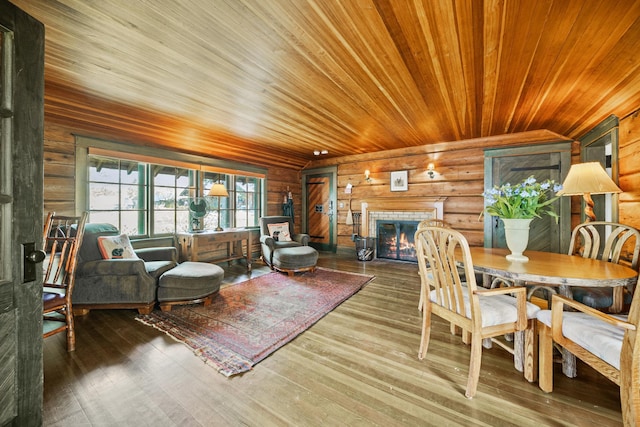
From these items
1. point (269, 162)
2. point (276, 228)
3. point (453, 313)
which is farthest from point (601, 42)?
point (269, 162)

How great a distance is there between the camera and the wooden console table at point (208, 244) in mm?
3662

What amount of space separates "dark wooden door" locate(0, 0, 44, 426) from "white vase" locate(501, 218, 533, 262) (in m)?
2.75

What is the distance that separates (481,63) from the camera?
1.97 metres

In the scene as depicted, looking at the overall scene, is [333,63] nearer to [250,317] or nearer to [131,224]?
[250,317]

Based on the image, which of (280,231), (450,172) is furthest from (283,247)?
(450,172)

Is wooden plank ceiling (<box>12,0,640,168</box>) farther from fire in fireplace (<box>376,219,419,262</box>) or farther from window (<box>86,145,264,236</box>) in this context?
fire in fireplace (<box>376,219,419,262</box>)

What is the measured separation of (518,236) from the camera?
1.91 m

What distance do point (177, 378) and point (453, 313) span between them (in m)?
1.83

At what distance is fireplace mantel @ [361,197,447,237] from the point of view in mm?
4527

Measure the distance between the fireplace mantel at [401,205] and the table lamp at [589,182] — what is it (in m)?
2.18

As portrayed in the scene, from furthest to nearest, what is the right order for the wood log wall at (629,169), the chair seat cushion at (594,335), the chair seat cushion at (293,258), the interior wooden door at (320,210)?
the interior wooden door at (320,210)
the chair seat cushion at (293,258)
the wood log wall at (629,169)
the chair seat cushion at (594,335)

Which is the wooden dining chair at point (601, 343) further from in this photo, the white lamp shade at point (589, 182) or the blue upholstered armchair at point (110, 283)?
the blue upholstered armchair at point (110, 283)

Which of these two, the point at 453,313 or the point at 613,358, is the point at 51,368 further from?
the point at 613,358

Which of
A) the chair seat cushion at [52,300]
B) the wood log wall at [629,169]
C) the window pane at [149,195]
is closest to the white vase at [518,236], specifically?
the wood log wall at [629,169]
